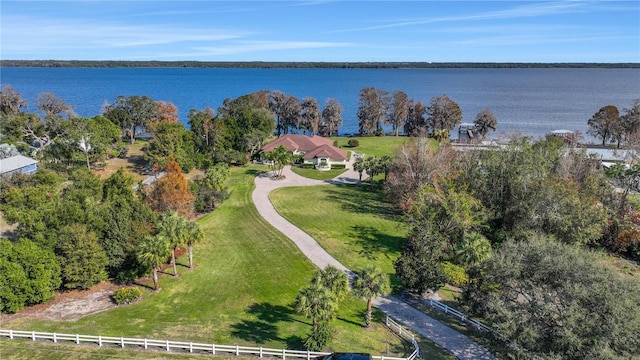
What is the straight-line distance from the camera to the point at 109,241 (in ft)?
112

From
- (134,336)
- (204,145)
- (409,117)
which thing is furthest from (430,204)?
(409,117)

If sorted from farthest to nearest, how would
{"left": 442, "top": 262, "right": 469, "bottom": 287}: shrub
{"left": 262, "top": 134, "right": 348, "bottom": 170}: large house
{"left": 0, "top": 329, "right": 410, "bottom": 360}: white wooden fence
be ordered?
{"left": 262, "top": 134, "right": 348, "bottom": 170}: large house → {"left": 442, "top": 262, "right": 469, "bottom": 287}: shrub → {"left": 0, "top": 329, "right": 410, "bottom": 360}: white wooden fence

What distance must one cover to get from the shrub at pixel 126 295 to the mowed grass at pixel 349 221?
17.1 meters

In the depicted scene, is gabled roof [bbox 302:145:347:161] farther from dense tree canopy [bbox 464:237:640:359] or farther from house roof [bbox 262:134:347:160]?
dense tree canopy [bbox 464:237:640:359]

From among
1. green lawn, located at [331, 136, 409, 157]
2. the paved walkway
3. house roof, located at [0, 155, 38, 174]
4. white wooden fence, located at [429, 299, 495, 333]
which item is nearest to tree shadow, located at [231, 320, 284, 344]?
the paved walkway

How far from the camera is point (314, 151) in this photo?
77250mm

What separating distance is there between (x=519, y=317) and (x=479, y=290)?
658 cm

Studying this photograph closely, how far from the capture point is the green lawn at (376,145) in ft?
283

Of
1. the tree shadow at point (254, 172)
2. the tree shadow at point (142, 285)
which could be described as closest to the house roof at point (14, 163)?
the tree shadow at point (254, 172)

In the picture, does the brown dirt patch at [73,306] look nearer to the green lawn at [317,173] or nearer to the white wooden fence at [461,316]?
the white wooden fence at [461,316]

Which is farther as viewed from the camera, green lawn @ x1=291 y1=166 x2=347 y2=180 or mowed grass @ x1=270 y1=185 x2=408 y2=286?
green lawn @ x1=291 y1=166 x2=347 y2=180

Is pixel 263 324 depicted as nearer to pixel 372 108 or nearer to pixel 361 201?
pixel 361 201

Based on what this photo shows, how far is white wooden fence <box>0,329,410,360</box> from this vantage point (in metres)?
25.1

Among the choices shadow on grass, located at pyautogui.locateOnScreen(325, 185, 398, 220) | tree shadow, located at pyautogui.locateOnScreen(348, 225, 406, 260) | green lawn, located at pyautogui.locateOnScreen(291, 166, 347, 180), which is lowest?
tree shadow, located at pyautogui.locateOnScreen(348, 225, 406, 260)
